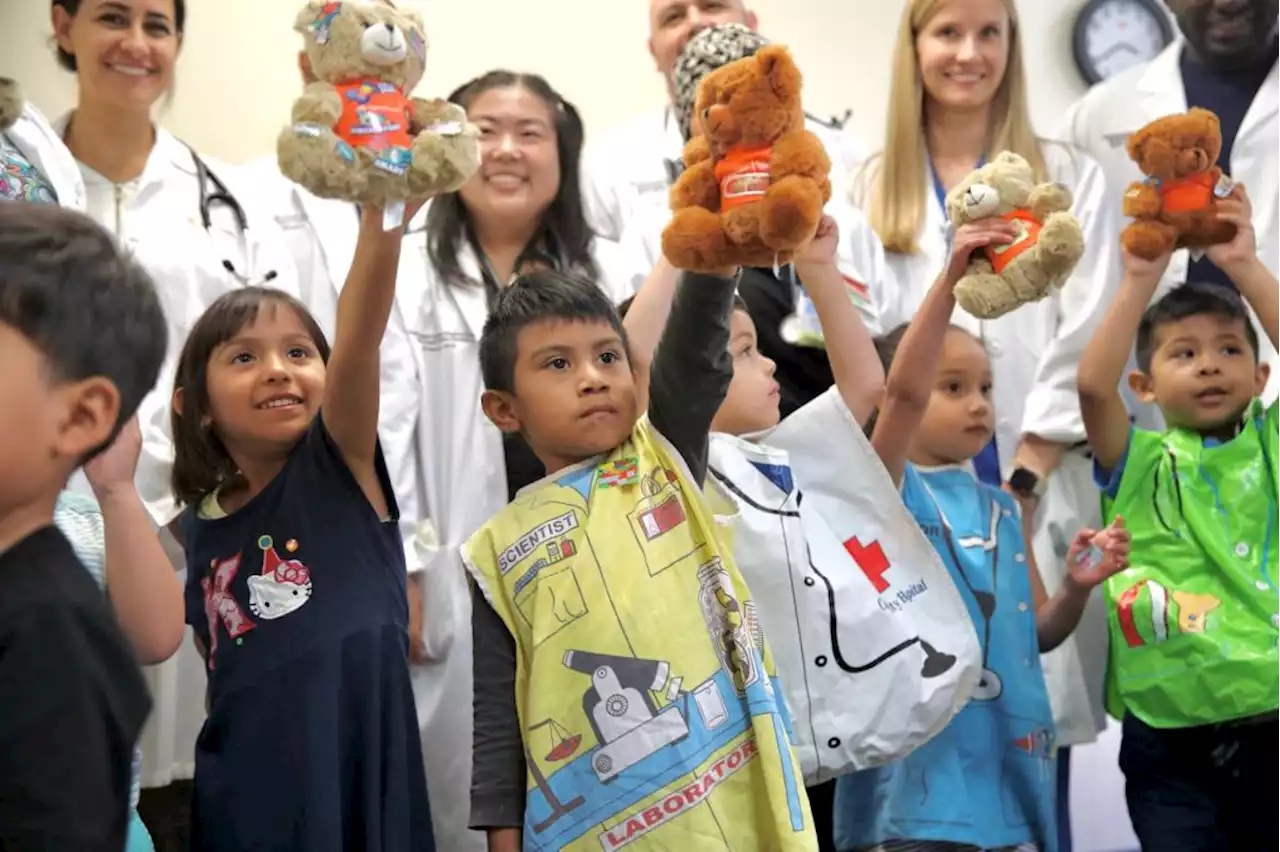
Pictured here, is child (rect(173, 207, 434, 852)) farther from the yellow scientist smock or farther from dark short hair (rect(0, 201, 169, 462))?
dark short hair (rect(0, 201, 169, 462))

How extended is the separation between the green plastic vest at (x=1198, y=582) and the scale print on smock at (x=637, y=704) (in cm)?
69

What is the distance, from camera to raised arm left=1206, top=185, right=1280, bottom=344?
1708 millimetres

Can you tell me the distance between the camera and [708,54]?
1338 mm

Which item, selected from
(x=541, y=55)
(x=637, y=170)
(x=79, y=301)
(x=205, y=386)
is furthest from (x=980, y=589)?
(x=541, y=55)

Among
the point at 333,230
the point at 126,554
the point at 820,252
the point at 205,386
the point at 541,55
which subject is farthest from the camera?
the point at 541,55

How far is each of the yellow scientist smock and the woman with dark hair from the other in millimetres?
631

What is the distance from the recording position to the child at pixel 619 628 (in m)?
1.17

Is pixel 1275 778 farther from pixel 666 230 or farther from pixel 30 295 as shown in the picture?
pixel 30 295

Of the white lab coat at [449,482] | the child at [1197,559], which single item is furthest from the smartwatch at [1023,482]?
the white lab coat at [449,482]

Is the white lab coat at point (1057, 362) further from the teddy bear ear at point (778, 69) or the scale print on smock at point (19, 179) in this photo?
the scale print on smock at point (19, 179)

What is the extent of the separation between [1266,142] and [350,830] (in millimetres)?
1917

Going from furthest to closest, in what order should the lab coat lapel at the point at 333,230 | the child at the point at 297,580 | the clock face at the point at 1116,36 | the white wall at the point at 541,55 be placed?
the clock face at the point at 1116,36 → the white wall at the point at 541,55 → the lab coat lapel at the point at 333,230 → the child at the point at 297,580

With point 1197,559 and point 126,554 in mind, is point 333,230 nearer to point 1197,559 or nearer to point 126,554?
point 126,554

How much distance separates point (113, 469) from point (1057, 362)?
4.98ft
